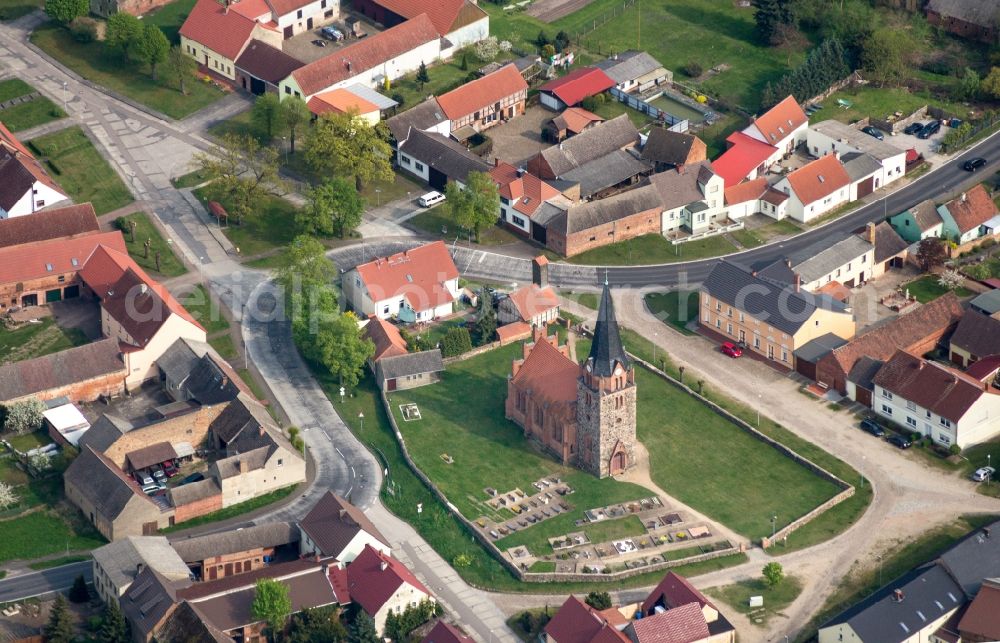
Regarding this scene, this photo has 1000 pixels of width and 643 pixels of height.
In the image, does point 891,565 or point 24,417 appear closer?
point 891,565

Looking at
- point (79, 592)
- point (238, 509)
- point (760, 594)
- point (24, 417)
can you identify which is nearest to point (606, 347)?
point (760, 594)

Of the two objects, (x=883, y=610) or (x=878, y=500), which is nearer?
(x=883, y=610)

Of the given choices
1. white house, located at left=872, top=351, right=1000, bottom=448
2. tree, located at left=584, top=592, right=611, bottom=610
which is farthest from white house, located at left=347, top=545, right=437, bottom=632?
white house, located at left=872, top=351, right=1000, bottom=448

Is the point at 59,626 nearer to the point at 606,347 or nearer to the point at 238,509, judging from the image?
the point at 238,509

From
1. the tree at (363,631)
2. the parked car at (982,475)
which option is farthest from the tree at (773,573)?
the tree at (363,631)

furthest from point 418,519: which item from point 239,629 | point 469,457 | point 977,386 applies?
point 977,386

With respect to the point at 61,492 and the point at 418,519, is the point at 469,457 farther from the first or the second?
the point at 61,492
